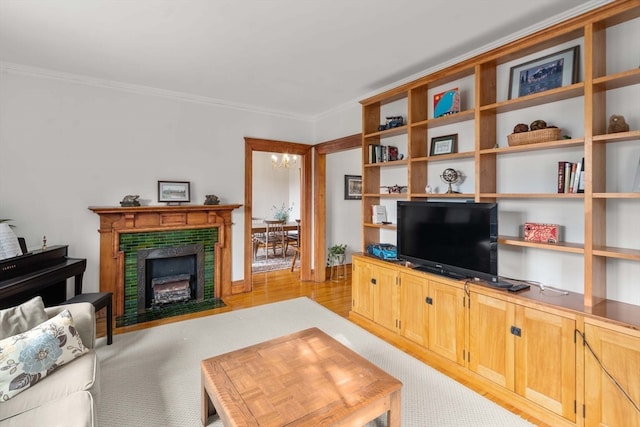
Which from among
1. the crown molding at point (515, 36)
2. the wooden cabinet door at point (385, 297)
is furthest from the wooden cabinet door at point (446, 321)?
the crown molding at point (515, 36)

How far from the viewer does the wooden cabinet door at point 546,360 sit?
1.88 m

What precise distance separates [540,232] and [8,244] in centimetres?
444

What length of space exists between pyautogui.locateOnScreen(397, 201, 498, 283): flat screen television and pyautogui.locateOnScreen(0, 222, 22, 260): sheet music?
3.56 metres

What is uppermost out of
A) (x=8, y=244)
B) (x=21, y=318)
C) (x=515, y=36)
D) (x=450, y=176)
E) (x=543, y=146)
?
(x=515, y=36)

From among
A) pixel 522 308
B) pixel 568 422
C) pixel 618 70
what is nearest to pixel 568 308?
pixel 522 308

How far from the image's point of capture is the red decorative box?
2.22m

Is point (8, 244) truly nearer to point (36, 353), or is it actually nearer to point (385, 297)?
point (36, 353)

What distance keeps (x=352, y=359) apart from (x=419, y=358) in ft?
3.80

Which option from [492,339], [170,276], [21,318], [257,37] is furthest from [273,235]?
[492,339]

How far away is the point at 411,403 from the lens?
2133 millimetres

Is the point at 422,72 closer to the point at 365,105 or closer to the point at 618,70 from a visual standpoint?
the point at 365,105

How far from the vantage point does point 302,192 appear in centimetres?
530

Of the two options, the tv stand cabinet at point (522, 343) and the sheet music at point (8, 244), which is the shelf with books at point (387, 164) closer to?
the tv stand cabinet at point (522, 343)

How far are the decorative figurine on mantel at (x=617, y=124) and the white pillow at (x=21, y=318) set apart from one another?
382 centimetres
